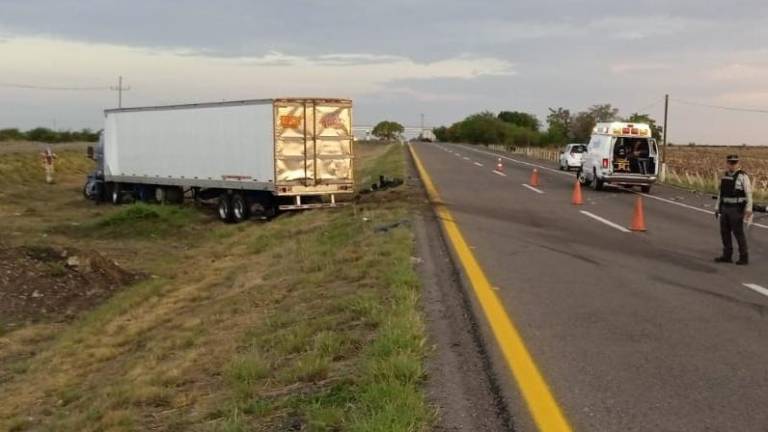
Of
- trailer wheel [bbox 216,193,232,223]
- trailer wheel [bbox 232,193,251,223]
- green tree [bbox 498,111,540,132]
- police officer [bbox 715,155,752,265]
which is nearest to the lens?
police officer [bbox 715,155,752,265]

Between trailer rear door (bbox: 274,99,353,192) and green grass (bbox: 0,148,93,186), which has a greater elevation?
trailer rear door (bbox: 274,99,353,192)

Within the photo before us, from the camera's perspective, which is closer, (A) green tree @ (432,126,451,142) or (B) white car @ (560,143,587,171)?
(B) white car @ (560,143,587,171)

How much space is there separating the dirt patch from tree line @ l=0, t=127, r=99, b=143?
8307 centimetres

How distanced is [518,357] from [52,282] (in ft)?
33.4

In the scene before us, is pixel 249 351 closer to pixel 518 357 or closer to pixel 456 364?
pixel 456 364

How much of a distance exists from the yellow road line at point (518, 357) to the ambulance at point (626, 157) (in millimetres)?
16516

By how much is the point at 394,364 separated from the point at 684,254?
8305 millimetres

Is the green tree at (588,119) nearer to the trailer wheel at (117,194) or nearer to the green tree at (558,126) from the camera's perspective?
the green tree at (558,126)

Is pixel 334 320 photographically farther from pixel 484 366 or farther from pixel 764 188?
pixel 764 188

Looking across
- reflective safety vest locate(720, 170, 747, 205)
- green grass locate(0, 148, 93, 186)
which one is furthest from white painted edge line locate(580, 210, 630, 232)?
green grass locate(0, 148, 93, 186)

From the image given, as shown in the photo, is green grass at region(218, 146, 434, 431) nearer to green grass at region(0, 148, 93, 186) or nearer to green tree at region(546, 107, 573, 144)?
green grass at region(0, 148, 93, 186)

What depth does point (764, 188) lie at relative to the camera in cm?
2784

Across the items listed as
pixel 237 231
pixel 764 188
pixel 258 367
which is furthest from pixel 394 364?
pixel 764 188

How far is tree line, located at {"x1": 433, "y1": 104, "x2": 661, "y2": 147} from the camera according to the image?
8512cm
